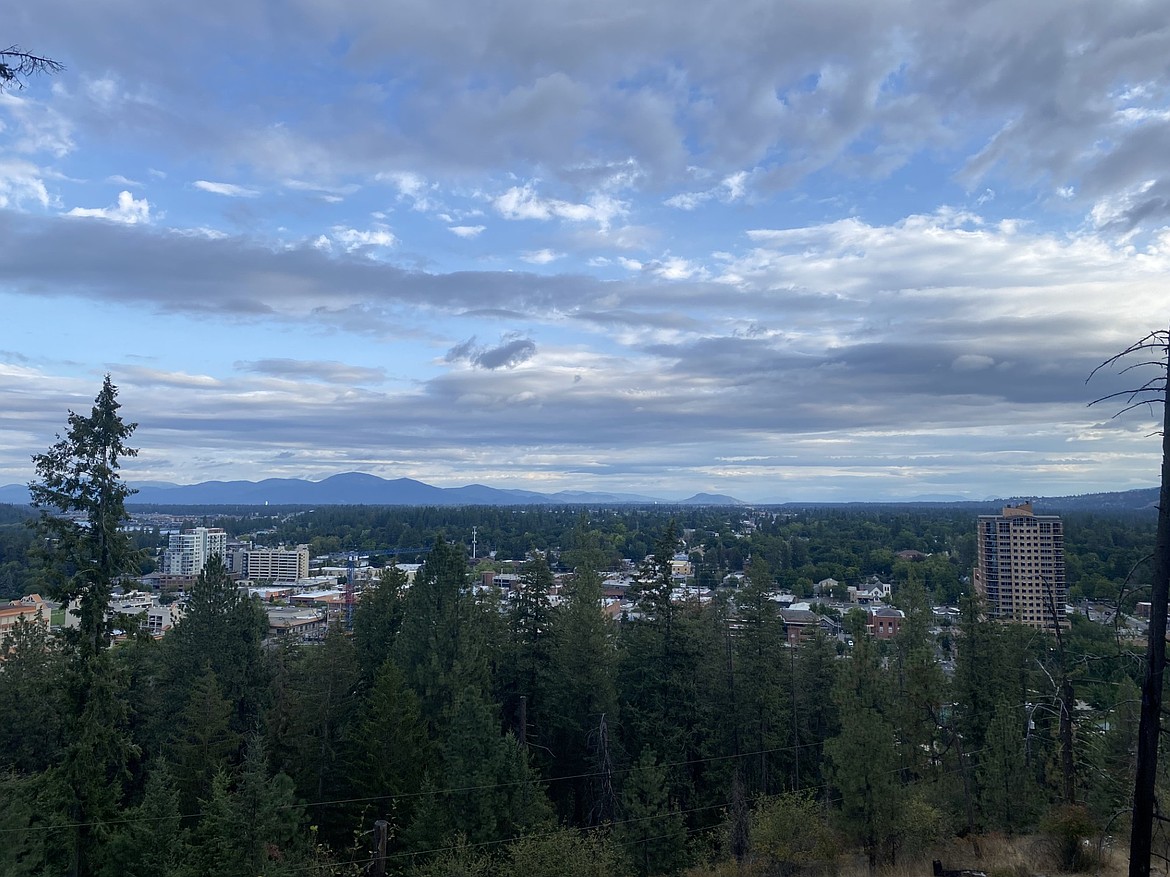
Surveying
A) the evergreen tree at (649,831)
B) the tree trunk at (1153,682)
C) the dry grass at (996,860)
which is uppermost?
the tree trunk at (1153,682)

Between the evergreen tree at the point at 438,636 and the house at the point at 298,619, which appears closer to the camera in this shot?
the evergreen tree at the point at 438,636

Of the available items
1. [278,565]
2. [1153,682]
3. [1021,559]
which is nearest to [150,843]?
[1153,682]

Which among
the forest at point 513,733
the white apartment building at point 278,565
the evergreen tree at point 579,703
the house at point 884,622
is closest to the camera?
the forest at point 513,733

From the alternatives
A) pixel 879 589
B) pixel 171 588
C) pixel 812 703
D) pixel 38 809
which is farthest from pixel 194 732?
pixel 171 588

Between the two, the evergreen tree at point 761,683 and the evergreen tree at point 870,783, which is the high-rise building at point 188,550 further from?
the evergreen tree at point 870,783

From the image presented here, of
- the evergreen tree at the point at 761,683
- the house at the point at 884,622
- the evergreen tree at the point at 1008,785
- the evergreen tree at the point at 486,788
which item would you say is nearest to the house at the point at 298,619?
the house at the point at 884,622

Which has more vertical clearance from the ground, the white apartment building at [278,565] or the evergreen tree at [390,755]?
the evergreen tree at [390,755]

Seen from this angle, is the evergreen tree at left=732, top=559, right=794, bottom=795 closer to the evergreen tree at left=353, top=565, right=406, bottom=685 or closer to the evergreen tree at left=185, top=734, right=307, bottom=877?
the evergreen tree at left=353, top=565, right=406, bottom=685

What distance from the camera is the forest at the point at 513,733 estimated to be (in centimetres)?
1567

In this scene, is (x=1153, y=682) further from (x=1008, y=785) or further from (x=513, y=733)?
(x=513, y=733)

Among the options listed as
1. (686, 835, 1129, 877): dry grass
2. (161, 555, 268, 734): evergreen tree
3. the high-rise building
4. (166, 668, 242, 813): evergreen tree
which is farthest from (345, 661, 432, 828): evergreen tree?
the high-rise building

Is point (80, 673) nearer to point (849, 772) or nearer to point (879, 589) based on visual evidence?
point (849, 772)

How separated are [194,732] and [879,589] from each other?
87352mm

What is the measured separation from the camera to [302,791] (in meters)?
23.5
